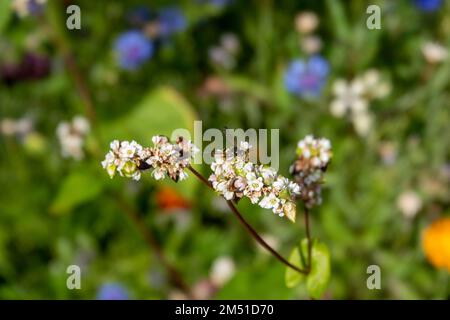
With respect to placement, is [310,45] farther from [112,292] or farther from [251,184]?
[251,184]

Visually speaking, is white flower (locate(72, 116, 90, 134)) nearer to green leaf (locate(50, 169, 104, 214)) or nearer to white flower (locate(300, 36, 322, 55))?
green leaf (locate(50, 169, 104, 214))

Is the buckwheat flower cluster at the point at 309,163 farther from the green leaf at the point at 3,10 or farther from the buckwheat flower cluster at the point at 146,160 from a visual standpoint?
the green leaf at the point at 3,10

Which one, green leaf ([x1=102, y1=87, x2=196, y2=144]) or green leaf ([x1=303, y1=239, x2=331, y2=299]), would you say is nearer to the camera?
green leaf ([x1=303, y1=239, x2=331, y2=299])

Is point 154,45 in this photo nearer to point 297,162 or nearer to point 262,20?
point 262,20

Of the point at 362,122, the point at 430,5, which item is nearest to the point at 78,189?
the point at 362,122

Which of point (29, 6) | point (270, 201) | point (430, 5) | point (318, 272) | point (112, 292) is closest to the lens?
point (270, 201)

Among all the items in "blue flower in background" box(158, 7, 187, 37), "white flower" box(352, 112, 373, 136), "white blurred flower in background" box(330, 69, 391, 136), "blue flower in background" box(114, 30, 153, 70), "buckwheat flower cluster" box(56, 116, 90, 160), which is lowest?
"buckwheat flower cluster" box(56, 116, 90, 160)

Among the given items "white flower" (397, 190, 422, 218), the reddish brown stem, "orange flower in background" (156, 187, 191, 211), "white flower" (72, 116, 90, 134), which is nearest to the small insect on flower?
"white flower" (72, 116, 90, 134)
